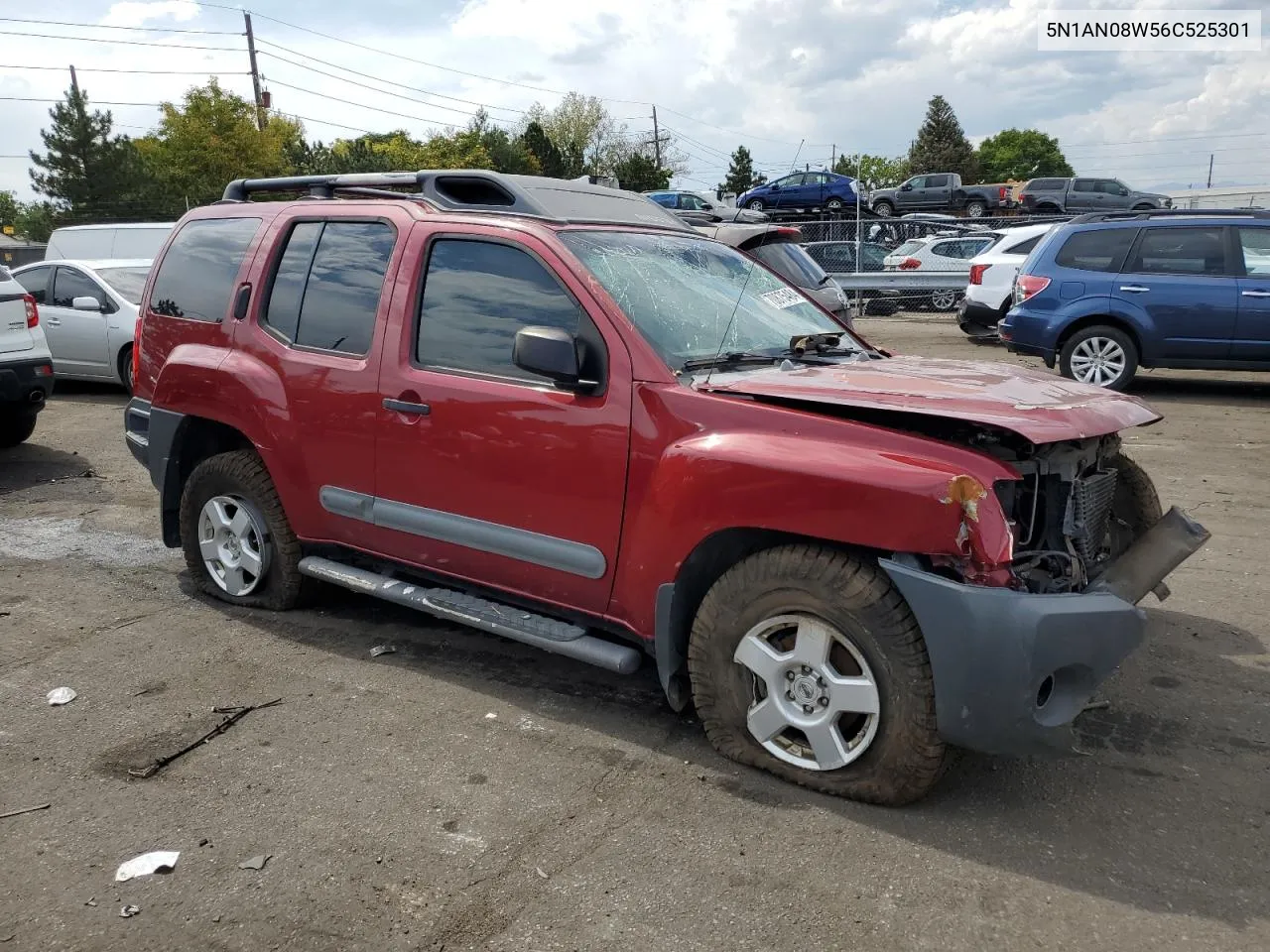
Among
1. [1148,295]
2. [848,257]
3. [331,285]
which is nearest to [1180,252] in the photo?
[1148,295]

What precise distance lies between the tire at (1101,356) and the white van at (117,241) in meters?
11.6

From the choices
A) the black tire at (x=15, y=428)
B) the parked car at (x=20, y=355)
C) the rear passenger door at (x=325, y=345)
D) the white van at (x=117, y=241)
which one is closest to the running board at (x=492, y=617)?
the rear passenger door at (x=325, y=345)

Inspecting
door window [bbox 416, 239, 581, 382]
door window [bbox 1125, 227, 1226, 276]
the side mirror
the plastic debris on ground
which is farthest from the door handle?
door window [bbox 1125, 227, 1226, 276]

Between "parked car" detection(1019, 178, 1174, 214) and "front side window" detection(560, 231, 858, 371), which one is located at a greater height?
"parked car" detection(1019, 178, 1174, 214)

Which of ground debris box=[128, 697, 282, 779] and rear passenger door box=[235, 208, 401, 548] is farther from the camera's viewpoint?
rear passenger door box=[235, 208, 401, 548]

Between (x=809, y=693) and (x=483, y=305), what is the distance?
1.89 metres

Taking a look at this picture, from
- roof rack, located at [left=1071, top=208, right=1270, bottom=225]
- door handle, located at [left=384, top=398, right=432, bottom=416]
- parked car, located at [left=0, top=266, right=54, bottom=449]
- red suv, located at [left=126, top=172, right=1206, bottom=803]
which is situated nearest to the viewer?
red suv, located at [left=126, top=172, right=1206, bottom=803]

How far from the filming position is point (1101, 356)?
10781 mm

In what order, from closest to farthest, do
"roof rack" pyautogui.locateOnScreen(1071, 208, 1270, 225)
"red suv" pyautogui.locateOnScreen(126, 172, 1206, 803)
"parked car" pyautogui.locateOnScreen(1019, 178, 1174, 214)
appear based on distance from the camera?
"red suv" pyautogui.locateOnScreen(126, 172, 1206, 803), "roof rack" pyautogui.locateOnScreen(1071, 208, 1270, 225), "parked car" pyautogui.locateOnScreen(1019, 178, 1174, 214)

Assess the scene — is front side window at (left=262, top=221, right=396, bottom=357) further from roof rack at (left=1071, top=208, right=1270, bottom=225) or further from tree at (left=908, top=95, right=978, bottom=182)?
tree at (left=908, top=95, right=978, bottom=182)

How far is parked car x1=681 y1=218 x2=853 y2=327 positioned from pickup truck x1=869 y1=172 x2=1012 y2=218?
26761 millimetres

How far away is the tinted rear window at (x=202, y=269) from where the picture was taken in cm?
490

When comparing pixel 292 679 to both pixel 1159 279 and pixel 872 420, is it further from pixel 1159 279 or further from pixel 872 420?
pixel 1159 279

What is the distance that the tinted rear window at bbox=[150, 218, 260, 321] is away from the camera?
4.90 meters
